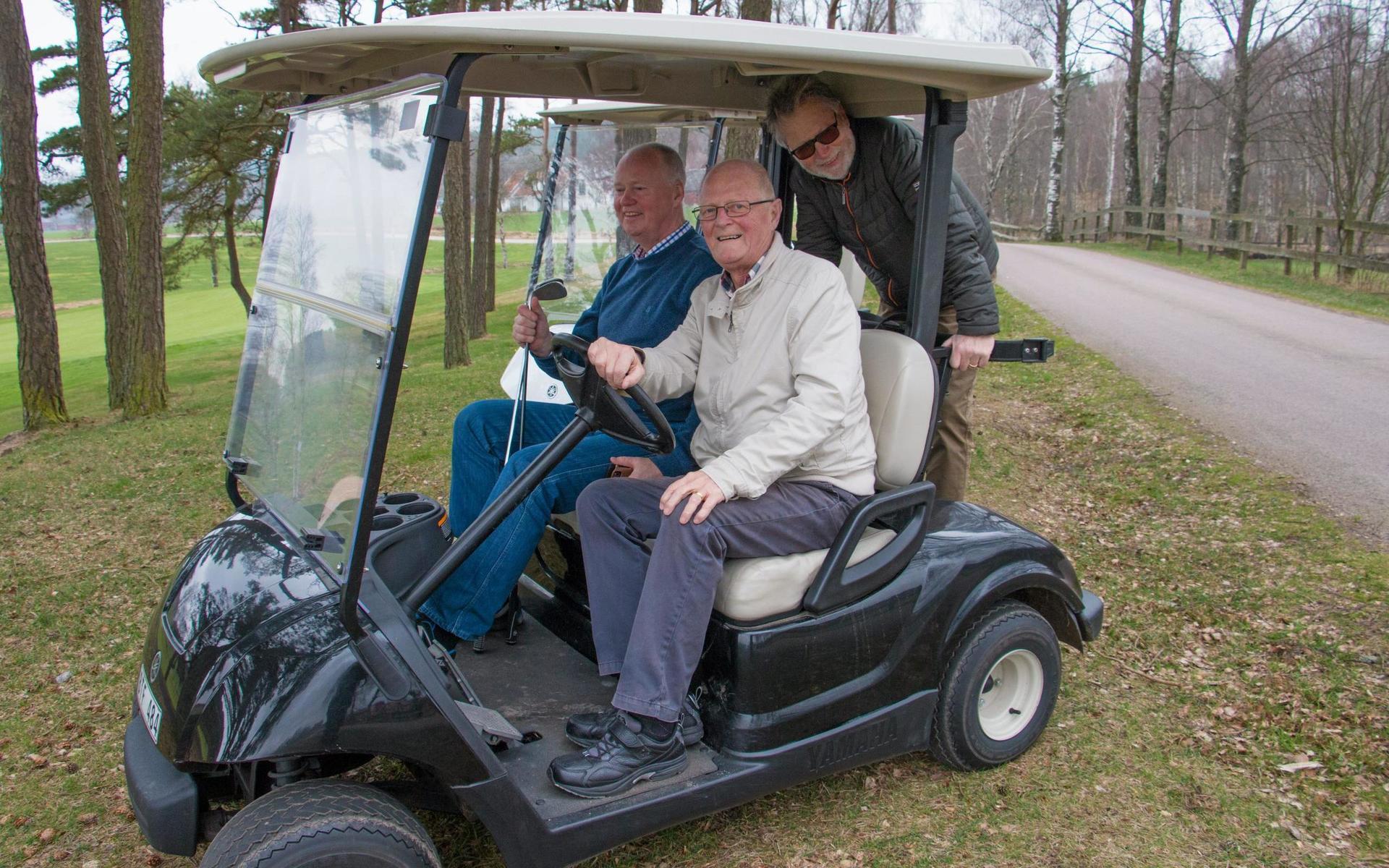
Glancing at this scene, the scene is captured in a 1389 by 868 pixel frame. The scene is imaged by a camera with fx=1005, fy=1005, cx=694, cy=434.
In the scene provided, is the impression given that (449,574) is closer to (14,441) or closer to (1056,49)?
(14,441)

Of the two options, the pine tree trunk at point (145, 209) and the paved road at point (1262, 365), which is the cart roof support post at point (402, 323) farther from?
the pine tree trunk at point (145, 209)

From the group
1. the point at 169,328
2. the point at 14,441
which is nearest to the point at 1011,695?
the point at 14,441

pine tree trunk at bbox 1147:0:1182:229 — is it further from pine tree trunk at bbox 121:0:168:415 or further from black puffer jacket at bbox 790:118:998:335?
black puffer jacket at bbox 790:118:998:335

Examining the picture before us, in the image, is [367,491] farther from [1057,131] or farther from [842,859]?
[1057,131]

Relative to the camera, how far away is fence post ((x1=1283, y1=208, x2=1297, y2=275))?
16062 mm

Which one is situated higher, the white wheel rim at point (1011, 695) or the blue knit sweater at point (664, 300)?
the blue knit sweater at point (664, 300)

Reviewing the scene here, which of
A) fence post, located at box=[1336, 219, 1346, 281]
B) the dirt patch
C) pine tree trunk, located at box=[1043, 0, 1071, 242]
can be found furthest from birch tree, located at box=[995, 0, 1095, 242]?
the dirt patch

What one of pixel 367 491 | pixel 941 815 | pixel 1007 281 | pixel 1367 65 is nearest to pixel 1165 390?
pixel 941 815

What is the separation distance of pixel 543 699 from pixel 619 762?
0.40 m

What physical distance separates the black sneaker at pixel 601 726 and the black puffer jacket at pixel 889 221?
134 centimetres

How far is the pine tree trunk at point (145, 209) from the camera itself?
29.5ft

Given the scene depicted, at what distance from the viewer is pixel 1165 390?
747 centimetres

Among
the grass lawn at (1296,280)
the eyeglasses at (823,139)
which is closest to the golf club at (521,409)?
the eyeglasses at (823,139)

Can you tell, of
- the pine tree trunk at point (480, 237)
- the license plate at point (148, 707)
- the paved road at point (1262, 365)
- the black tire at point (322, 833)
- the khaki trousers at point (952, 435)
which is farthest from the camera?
the pine tree trunk at point (480, 237)
